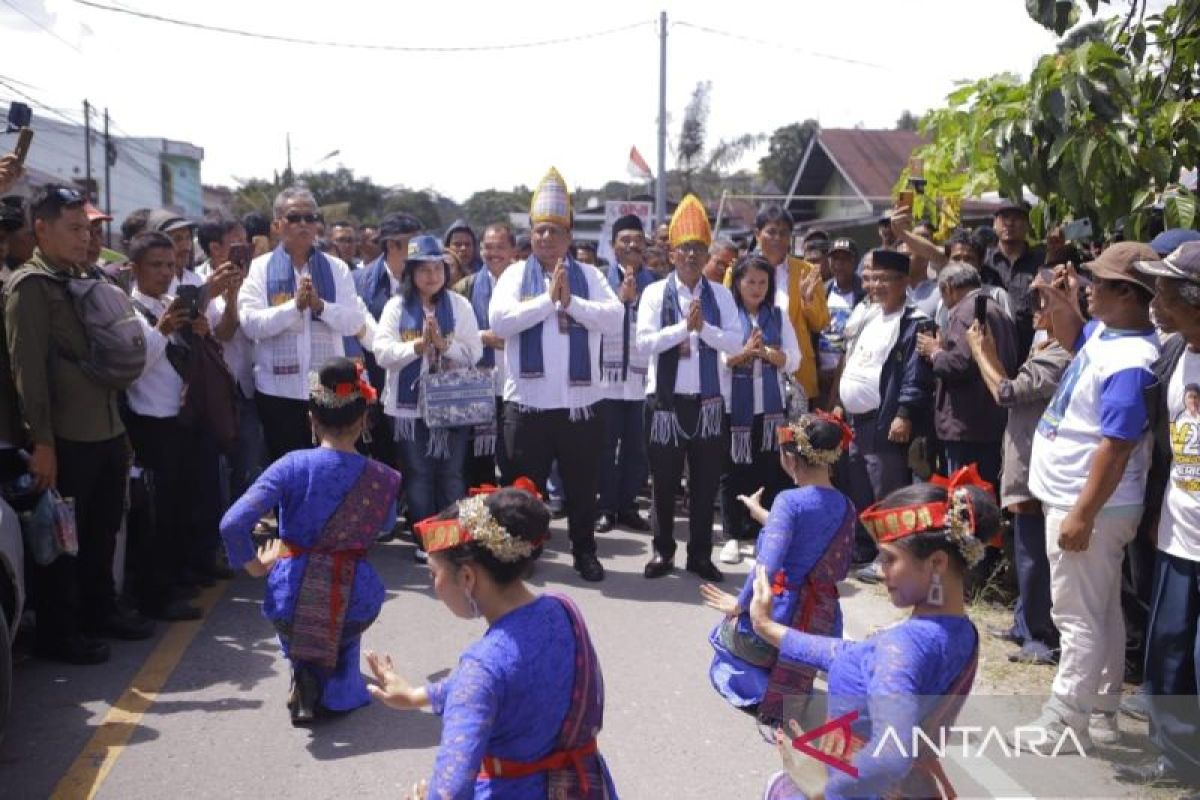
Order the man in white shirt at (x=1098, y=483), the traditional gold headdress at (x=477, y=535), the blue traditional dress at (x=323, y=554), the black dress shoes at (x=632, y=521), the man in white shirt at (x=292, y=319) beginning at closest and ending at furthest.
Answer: the traditional gold headdress at (x=477, y=535) < the man in white shirt at (x=1098, y=483) < the blue traditional dress at (x=323, y=554) < the man in white shirt at (x=292, y=319) < the black dress shoes at (x=632, y=521)

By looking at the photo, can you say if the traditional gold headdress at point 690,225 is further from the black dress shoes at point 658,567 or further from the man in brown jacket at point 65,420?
the man in brown jacket at point 65,420

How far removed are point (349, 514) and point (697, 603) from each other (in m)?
2.57

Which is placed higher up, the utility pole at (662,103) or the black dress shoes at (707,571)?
the utility pole at (662,103)

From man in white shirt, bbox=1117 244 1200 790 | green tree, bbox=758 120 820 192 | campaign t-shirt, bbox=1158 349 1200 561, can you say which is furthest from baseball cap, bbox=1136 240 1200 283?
green tree, bbox=758 120 820 192

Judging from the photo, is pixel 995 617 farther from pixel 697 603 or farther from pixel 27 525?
pixel 27 525

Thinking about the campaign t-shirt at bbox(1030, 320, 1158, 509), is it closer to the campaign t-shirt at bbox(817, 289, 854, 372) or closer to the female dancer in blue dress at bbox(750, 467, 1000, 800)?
the female dancer in blue dress at bbox(750, 467, 1000, 800)

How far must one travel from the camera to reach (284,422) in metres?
6.53

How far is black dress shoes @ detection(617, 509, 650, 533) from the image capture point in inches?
323

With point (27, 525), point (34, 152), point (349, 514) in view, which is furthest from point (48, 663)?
point (34, 152)

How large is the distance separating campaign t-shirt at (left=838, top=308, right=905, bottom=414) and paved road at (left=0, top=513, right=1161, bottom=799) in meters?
1.46

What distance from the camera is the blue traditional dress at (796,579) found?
4.11 m

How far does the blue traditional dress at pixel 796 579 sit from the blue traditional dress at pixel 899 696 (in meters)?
1.31

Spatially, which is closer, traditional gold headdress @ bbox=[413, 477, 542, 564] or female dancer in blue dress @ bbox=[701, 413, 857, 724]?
traditional gold headdress @ bbox=[413, 477, 542, 564]

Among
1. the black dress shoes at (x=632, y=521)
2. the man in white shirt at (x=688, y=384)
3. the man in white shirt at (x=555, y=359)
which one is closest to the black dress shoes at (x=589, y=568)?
the man in white shirt at (x=555, y=359)
